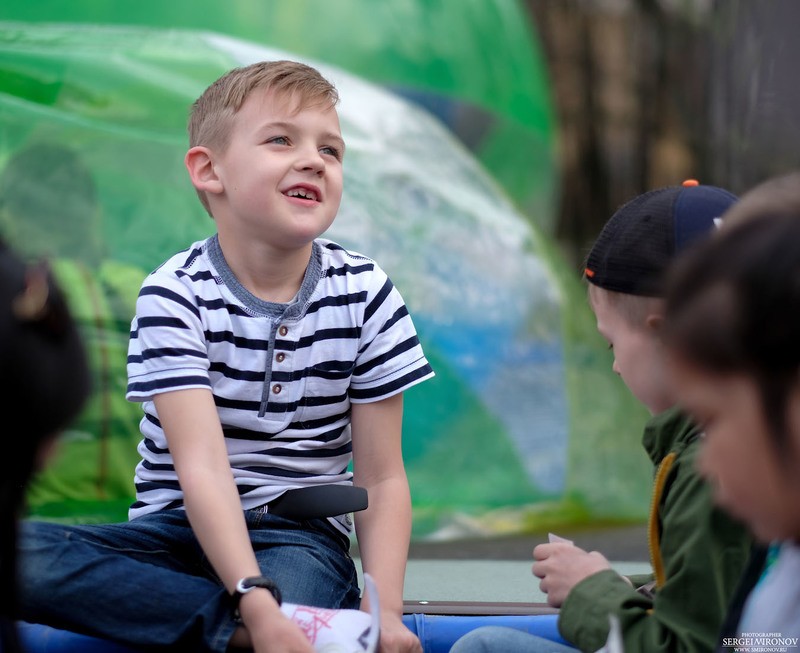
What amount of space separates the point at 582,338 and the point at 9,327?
250 centimetres

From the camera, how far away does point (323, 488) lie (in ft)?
5.08

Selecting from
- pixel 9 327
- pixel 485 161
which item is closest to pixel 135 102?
pixel 485 161

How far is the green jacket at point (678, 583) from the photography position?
110cm

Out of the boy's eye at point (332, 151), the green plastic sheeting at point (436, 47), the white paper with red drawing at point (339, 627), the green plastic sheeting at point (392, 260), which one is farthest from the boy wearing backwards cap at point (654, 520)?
the green plastic sheeting at point (436, 47)

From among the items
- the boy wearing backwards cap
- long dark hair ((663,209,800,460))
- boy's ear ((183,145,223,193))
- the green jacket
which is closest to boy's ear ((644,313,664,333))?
the boy wearing backwards cap

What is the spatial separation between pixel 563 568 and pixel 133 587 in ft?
1.80

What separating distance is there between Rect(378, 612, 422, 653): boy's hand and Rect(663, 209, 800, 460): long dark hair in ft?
2.12

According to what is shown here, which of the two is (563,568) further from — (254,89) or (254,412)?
(254,89)

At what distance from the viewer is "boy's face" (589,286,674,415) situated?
1.25 m

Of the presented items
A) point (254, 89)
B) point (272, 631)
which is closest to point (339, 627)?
point (272, 631)

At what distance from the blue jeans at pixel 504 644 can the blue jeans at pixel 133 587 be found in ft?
0.81

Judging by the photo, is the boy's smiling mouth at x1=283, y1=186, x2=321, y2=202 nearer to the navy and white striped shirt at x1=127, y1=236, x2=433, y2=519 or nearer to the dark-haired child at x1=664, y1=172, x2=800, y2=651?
the navy and white striped shirt at x1=127, y1=236, x2=433, y2=519

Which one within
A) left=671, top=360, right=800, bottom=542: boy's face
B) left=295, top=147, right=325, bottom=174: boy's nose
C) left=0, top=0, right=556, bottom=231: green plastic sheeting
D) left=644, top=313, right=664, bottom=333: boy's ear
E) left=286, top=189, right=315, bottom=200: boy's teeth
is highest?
left=0, top=0, right=556, bottom=231: green plastic sheeting

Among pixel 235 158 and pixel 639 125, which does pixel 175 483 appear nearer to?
pixel 235 158
